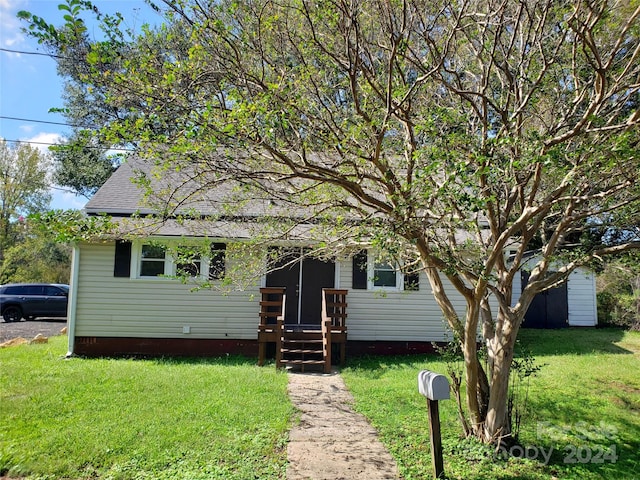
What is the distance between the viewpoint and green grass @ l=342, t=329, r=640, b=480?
4348mm

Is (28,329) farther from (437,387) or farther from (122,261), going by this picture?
(437,387)

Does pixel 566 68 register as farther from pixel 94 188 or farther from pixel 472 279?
pixel 94 188

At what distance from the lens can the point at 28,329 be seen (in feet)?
48.1

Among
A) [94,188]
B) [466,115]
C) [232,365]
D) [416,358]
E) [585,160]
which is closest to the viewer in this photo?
[585,160]

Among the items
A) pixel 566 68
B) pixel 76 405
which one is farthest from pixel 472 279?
pixel 76 405

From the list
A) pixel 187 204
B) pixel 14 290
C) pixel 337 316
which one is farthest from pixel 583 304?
pixel 14 290

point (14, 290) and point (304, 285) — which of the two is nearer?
point (304, 285)

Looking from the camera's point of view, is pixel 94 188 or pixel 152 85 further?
pixel 94 188

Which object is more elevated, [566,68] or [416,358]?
[566,68]

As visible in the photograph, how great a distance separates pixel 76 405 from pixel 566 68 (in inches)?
313

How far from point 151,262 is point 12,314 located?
36.9 ft

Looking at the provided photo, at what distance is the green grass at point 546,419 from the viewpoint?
4.35 m

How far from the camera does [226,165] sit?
14.1 feet

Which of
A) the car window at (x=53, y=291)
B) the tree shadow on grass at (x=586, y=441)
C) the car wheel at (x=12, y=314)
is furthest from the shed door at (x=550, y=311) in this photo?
the car wheel at (x=12, y=314)
